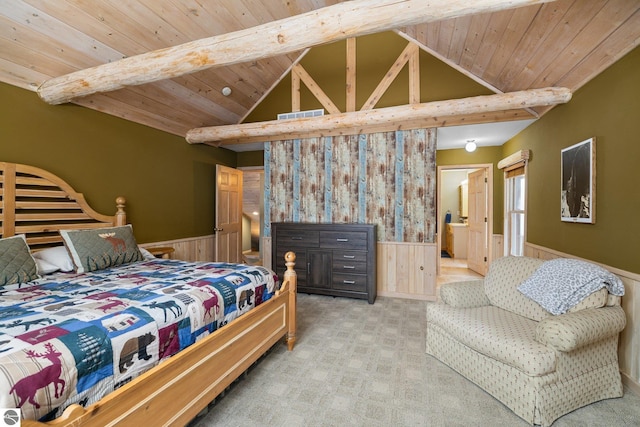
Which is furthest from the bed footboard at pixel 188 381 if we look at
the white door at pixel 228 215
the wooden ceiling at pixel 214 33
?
the white door at pixel 228 215

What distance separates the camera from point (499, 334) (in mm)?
1973

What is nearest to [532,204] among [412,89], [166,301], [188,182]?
[412,89]

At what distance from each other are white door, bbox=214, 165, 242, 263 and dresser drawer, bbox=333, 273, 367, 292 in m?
2.19

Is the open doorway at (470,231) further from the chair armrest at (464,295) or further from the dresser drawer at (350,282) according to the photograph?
the chair armrest at (464,295)

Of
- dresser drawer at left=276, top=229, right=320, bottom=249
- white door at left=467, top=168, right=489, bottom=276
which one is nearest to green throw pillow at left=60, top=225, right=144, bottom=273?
dresser drawer at left=276, top=229, right=320, bottom=249

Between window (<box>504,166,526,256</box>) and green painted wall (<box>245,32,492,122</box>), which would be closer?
green painted wall (<box>245,32,492,122</box>)

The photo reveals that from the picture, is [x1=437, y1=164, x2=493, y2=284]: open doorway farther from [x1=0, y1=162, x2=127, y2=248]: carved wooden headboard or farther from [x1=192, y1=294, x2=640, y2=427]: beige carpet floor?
[x1=0, y1=162, x2=127, y2=248]: carved wooden headboard

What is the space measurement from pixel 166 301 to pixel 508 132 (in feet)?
16.4

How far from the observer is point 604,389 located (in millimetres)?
1967

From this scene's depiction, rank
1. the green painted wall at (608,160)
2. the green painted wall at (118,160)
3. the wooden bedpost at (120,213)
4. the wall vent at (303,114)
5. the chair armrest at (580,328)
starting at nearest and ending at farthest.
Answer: the chair armrest at (580,328) < the green painted wall at (608,160) < the green painted wall at (118,160) < the wooden bedpost at (120,213) < the wall vent at (303,114)

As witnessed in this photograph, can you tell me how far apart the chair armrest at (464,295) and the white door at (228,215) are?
12.2 feet

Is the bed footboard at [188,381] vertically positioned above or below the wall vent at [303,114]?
below

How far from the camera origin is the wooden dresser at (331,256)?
3984mm

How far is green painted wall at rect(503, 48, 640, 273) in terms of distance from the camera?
2125mm
